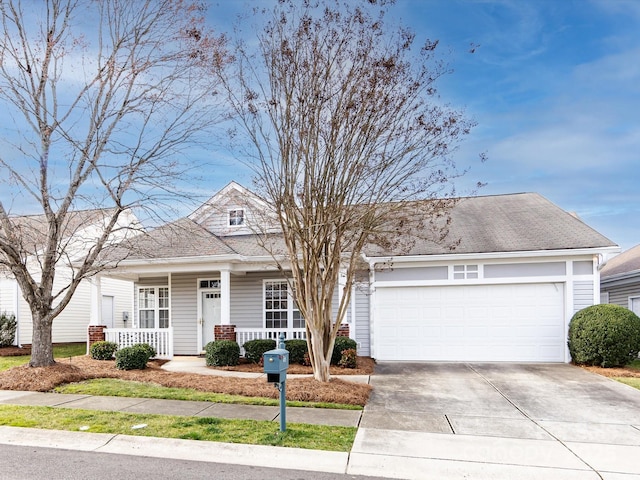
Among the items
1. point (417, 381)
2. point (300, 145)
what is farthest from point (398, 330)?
point (300, 145)

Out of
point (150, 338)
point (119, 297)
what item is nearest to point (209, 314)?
point (150, 338)

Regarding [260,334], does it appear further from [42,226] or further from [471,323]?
[42,226]

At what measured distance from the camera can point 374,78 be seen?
841cm

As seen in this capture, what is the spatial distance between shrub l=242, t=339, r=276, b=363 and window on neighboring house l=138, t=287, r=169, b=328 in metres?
4.47

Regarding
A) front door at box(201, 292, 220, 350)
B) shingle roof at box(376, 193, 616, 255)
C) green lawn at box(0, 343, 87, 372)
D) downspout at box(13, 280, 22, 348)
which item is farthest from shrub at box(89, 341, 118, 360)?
shingle roof at box(376, 193, 616, 255)

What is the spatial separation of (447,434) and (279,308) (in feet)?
29.4

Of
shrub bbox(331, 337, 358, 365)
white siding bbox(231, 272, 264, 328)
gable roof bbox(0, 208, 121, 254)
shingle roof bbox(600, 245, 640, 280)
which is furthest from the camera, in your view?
shingle roof bbox(600, 245, 640, 280)

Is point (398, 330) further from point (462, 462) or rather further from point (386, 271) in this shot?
point (462, 462)

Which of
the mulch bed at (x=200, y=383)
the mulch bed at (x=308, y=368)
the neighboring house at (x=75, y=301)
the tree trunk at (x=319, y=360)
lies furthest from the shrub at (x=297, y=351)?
the neighboring house at (x=75, y=301)

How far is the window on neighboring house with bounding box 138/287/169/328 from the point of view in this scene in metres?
15.6

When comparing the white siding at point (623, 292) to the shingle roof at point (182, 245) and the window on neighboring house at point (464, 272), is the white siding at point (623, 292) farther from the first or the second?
the shingle roof at point (182, 245)

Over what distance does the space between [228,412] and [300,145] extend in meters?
4.88

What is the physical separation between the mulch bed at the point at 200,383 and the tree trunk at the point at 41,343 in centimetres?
19

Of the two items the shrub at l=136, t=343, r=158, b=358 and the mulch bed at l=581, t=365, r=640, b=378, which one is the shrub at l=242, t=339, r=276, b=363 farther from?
the mulch bed at l=581, t=365, r=640, b=378
